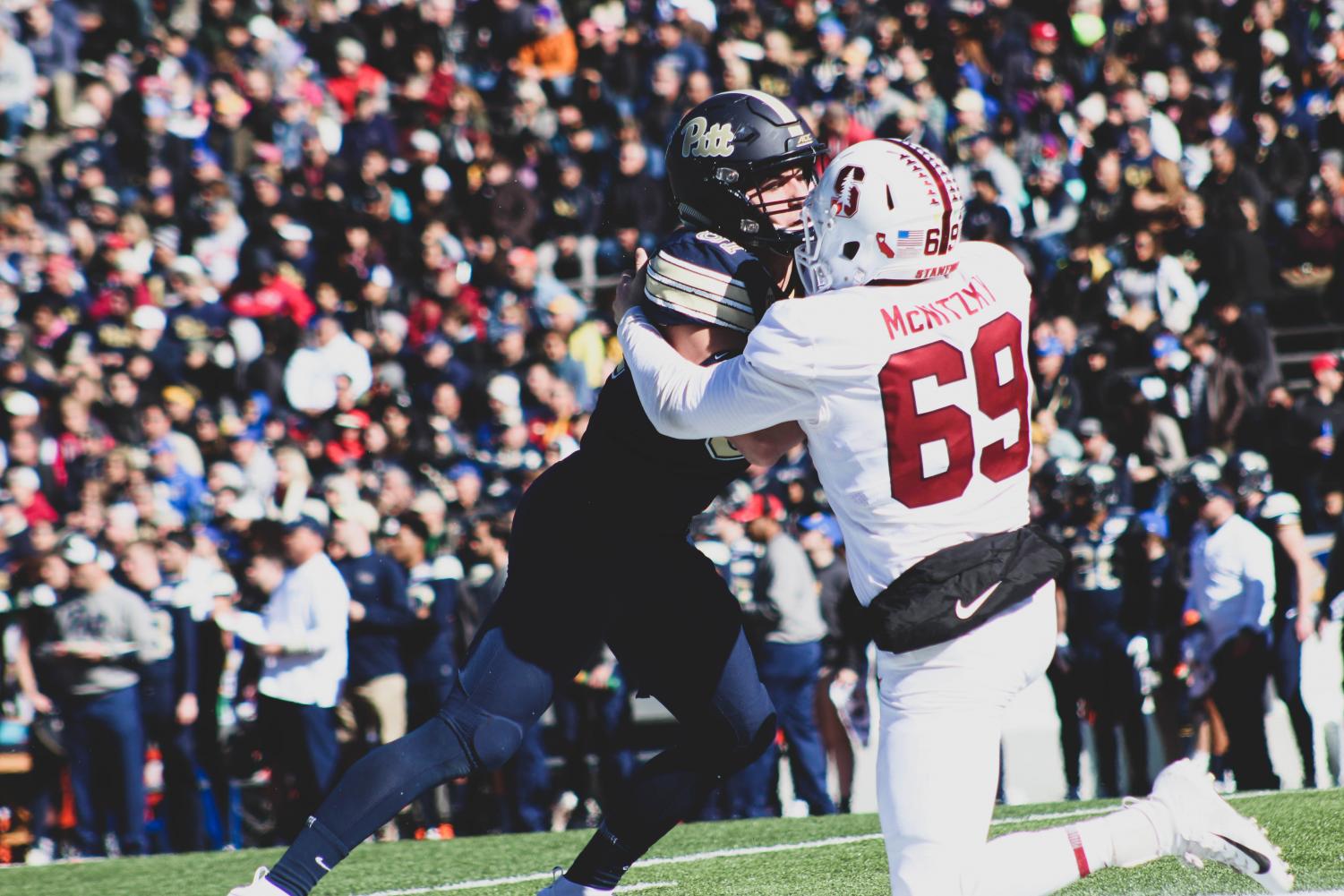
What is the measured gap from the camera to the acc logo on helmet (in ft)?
12.8

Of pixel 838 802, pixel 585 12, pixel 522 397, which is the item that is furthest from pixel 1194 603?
pixel 585 12

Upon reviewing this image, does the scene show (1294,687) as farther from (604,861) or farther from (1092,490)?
(604,861)

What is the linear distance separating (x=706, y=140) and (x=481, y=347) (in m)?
7.78

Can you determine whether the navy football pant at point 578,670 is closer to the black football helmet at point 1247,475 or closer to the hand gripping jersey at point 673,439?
the hand gripping jersey at point 673,439

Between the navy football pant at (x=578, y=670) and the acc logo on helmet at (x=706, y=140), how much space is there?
31.5 inches

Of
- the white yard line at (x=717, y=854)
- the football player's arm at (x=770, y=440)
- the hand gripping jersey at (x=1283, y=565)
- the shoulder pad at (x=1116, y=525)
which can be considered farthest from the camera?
the shoulder pad at (x=1116, y=525)

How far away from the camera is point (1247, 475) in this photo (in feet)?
29.0

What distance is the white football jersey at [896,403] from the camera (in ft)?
10.6

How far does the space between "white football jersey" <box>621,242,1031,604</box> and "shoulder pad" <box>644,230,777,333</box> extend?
0.24 metres

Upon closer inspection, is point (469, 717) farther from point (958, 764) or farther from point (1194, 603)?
point (1194, 603)

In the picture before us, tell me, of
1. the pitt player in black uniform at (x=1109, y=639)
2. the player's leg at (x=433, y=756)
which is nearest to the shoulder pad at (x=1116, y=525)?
the pitt player in black uniform at (x=1109, y=639)

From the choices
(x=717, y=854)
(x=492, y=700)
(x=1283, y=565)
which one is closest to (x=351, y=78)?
(x=1283, y=565)

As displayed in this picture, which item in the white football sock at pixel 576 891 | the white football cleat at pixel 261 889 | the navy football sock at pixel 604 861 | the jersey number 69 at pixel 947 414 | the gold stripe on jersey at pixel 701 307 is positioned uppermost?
the gold stripe on jersey at pixel 701 307

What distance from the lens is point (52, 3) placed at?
15.1 m
